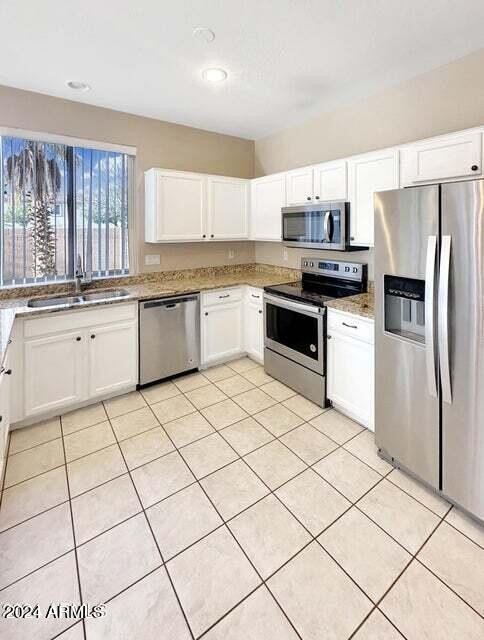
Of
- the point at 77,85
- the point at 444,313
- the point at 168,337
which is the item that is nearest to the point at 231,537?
the point at 444,313

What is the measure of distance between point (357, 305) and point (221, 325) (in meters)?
1.56

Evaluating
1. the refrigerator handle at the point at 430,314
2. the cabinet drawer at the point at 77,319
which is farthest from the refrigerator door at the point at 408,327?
the cabinet drawer at the point at 77,319

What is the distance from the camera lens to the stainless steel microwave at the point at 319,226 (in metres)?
2.91

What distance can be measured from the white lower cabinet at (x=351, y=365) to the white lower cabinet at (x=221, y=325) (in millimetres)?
Answer: 1310

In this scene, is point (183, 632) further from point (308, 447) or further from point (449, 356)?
point (449, 356)

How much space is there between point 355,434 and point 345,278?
146cm

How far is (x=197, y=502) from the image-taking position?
6.21ft

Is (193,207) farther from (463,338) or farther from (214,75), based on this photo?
(463,338)

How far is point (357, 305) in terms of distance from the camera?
8.47ft

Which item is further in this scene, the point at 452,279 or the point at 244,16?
the point at 244,16

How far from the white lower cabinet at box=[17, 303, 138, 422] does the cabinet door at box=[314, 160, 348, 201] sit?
2003mm

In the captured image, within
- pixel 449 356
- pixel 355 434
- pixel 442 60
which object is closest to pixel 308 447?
pixel 355 434

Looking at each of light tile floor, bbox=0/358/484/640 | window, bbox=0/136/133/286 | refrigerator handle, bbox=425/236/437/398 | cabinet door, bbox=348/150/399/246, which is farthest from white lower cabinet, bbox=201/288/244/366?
refrigerator handle, bbox=425/236/437/398

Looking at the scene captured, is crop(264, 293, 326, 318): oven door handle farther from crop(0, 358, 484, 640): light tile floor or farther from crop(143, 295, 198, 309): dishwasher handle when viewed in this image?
crop(0, 358, 484, 640): light tile floor
